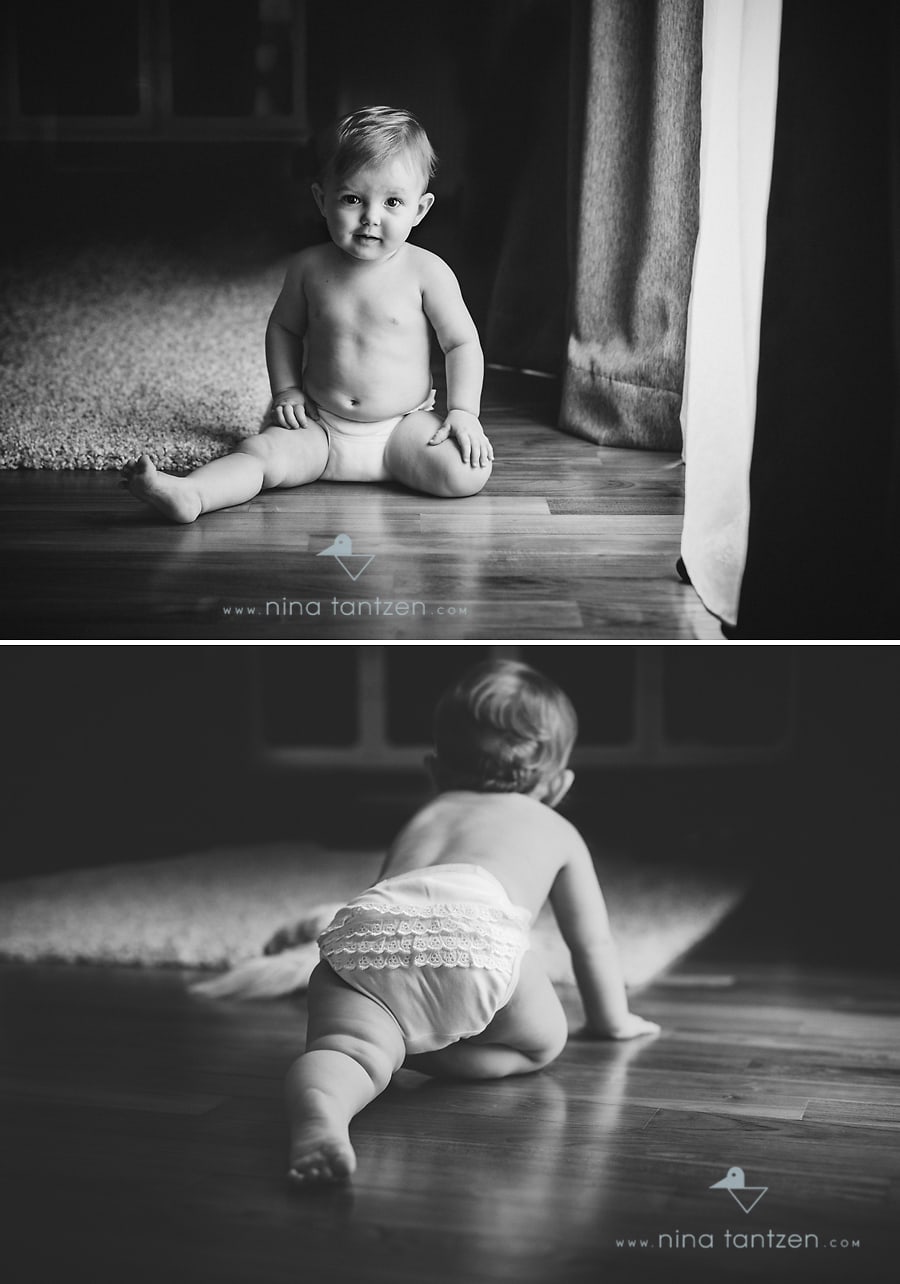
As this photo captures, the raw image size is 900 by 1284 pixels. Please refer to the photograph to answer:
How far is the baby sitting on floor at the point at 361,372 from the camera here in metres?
0.97

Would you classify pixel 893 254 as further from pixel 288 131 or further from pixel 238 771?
pixel 238 771

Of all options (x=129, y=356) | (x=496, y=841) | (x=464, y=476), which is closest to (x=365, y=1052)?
(x=496, y=841)

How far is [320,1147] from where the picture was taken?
0.86 meters

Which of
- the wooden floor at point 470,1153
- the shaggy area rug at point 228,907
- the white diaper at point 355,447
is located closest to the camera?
the wooden floor at point 470,1153

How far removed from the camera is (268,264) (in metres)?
0.97

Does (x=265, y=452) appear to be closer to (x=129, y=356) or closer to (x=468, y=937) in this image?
(x=129, y=356)

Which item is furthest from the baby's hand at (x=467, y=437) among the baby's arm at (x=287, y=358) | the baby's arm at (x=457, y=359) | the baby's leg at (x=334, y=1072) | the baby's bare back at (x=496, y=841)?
the baby's leg at (x=334, y=1072)

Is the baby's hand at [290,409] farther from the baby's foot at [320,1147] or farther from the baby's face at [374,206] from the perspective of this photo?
the baby's foot at [320,1147]

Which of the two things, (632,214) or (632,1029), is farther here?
(632,1029)

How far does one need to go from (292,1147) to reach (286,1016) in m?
0.23

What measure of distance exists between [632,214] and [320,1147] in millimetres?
648

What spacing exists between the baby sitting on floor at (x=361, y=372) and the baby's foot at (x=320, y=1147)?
0.42 metres

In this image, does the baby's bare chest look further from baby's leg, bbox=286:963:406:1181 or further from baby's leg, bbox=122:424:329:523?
baby's leg, bbox=286:963:406:1181

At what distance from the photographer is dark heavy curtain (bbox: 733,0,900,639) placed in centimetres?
94
